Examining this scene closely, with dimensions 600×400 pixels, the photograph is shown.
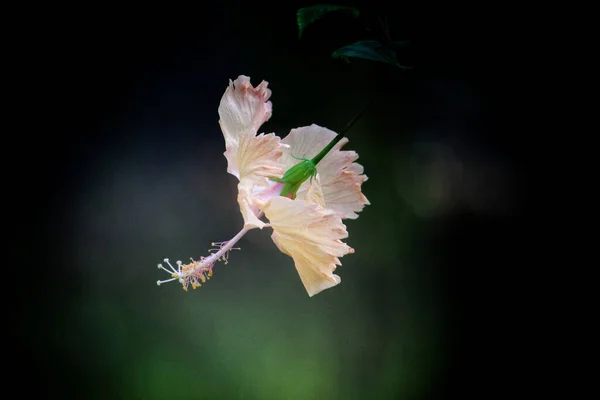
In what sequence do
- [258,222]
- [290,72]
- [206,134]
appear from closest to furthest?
[258,222] < [290,72] < [206,134]

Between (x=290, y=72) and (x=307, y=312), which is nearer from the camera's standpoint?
(x=290, y=72)

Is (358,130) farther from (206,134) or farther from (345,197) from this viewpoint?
(345,197)

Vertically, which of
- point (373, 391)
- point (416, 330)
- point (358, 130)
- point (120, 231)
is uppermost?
point (358, 130)

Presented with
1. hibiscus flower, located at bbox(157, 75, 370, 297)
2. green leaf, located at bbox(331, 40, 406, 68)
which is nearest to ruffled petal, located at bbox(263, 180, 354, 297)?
hibiscus flower, located at bbox(157, 75, 370, 297)

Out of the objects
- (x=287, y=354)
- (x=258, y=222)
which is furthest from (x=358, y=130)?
(x=258, y=222)

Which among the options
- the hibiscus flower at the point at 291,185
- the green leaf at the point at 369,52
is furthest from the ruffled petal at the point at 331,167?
the green leaf at the point at 369,52

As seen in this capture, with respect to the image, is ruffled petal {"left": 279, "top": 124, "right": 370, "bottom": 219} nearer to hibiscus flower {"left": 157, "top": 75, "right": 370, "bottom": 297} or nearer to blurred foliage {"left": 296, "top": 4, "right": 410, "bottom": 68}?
hibiscus flower {"left": 157, "top": 75, "right": 370, "bottom": 297}
